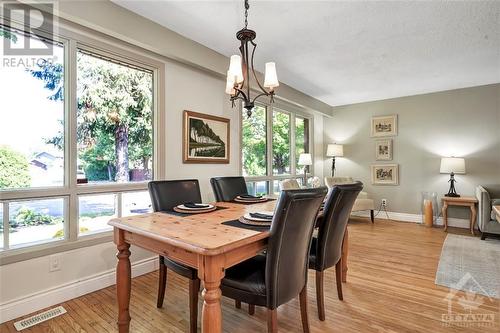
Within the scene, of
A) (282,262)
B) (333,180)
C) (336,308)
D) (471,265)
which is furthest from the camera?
(333,180)

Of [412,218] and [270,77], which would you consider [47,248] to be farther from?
[412,218]

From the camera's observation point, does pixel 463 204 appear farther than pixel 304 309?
Yes

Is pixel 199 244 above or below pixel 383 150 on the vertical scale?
below

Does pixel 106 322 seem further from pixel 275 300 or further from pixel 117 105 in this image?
pixel 117 105

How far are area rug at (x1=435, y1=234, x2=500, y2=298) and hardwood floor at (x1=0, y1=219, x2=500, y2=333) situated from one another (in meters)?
0.15

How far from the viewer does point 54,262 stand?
2.18m

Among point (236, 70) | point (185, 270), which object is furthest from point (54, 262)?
point (236, 70)

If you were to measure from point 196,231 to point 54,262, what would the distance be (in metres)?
1.53

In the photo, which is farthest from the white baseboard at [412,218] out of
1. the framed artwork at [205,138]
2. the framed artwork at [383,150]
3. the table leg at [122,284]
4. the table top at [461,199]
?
the table leg at [122,284]

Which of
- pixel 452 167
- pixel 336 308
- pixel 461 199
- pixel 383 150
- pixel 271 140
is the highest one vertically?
pixel 271 140

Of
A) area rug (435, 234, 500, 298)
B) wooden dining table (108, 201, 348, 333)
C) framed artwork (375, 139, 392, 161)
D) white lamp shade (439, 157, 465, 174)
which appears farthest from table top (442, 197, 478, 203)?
wooden dining table (108, 201, 348, 333)

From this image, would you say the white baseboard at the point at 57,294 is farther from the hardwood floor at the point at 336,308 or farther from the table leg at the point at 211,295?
the table leg at the point at 211,295

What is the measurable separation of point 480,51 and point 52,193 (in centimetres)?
486

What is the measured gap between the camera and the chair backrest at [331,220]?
1939mm
